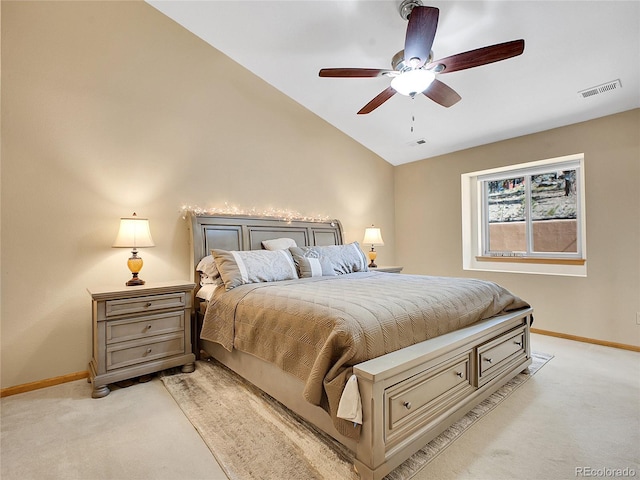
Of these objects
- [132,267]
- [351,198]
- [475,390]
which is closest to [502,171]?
[351,198]

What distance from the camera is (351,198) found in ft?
16.1

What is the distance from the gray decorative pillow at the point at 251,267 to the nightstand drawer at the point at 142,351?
0.65 m

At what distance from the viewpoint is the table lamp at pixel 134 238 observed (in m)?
2.65

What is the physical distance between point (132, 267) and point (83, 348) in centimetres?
80

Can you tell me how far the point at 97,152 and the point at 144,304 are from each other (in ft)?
4.65

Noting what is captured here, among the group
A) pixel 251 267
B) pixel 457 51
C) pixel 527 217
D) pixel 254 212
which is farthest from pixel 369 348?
pixel 527 217

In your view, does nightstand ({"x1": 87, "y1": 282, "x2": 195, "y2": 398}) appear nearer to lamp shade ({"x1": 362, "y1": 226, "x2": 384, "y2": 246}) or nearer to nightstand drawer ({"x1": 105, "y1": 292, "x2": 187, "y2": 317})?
nightstand drawer ({"x1": 105, "y1": 292, "x2": 187, "y2": 317})

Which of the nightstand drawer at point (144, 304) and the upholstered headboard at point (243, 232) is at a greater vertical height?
the upholstered headboard at point (243, 232)

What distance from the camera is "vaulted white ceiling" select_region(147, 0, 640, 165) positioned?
245cm

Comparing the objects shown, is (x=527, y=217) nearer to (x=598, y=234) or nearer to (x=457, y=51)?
(x=598, y=234)

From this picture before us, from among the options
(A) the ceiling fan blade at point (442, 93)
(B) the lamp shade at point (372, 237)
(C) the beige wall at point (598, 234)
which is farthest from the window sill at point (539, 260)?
(A) the ceiling fan blade at point (442, 93)

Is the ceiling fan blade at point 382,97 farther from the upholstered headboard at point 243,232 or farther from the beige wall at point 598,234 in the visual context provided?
the beige wall at point 598,234

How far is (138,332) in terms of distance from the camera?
252 centimetres

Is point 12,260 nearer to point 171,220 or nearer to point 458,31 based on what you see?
point 171,220
